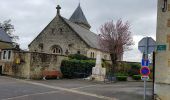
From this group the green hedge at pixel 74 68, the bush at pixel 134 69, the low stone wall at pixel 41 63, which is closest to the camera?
the low stone wall at pixel 41 63

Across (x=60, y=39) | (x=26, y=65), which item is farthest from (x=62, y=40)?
(x=26, y=65)

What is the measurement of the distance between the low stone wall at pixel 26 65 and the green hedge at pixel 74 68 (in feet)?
10.2

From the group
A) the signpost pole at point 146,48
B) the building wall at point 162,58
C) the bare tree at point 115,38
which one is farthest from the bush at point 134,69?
the signpost pole at point 146,48

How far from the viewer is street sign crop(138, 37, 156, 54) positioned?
46.4ft

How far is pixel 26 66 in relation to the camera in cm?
2975

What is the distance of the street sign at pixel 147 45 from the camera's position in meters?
14.1

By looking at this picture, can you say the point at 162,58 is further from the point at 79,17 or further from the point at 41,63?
the point at 79,17

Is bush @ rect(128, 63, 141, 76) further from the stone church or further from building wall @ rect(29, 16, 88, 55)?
building wall @ rect(29, 16, 88, 55)

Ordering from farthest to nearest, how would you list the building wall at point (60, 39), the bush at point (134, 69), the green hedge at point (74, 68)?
the building wall at point (60, 39)
the bush at point (134, 69)
the green hedge at point (74, 68)

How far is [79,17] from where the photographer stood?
242ft

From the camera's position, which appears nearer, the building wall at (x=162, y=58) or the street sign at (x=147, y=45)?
the street sign at (x=147, y=45)

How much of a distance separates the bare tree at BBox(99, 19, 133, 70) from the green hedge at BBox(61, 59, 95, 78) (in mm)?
8125

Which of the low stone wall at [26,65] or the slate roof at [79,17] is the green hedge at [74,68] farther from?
the slate roof at [79,17]

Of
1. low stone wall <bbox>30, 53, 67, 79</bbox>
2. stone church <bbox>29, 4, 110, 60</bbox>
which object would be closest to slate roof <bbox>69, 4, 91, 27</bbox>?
stone church <bbox>29, 4, 110, 60</bbox>
